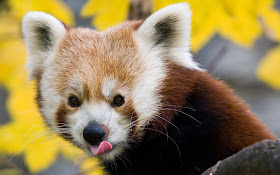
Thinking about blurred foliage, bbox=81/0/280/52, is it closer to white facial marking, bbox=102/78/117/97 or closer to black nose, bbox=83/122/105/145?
white facial marking, bbox=102/78/117/97

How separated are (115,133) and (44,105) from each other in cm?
59

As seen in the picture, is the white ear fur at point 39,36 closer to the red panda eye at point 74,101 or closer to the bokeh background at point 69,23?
the bokeh background at point 69,23

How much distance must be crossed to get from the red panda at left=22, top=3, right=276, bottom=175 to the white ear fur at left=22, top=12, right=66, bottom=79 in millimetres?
60

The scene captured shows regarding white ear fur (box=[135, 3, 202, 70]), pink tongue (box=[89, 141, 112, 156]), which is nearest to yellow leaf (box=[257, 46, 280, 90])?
white ear fur (box=[135, 3, 202, 70])

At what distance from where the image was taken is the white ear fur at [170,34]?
9.17ft

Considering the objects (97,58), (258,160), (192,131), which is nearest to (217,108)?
(192,131)

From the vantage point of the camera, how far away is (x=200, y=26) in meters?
3.62

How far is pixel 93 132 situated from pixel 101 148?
6.4 inches

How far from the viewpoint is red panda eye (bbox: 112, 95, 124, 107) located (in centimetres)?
268

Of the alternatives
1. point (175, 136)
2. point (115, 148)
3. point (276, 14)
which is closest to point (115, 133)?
point (115, 148)

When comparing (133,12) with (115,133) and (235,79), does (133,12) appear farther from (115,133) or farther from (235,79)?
(235,79)

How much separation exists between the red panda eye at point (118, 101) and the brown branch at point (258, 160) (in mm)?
949

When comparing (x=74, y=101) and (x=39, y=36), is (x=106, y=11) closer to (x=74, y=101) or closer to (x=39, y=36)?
(x=39, y=36)

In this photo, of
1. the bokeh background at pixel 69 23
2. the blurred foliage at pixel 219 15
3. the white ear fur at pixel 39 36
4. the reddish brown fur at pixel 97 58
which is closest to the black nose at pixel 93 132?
the reddish brown fur at pixel 97 58
